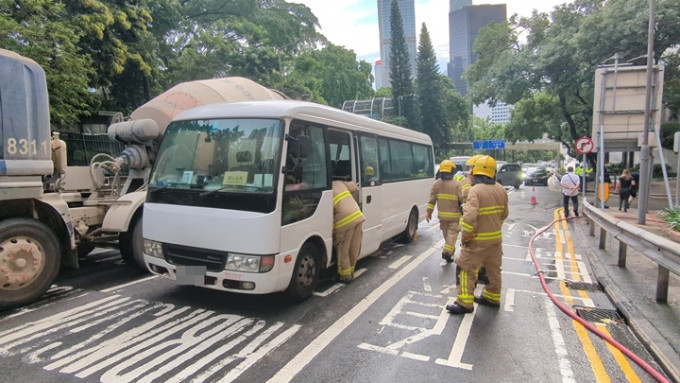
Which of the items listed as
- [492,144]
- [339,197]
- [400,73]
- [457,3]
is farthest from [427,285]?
[457,3]

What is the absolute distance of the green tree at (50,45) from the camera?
10.4 m

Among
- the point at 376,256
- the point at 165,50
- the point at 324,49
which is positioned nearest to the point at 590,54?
the point at 376,256

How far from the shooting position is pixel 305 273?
5109mm

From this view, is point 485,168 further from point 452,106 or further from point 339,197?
point 452,106

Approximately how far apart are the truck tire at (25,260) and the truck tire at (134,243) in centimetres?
109

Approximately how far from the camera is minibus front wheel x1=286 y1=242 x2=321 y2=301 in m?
4.90

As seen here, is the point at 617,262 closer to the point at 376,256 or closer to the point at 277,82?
the point at 376,256

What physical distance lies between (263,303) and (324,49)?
4430 centimetres

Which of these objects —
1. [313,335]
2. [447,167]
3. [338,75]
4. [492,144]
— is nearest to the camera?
[313,335]

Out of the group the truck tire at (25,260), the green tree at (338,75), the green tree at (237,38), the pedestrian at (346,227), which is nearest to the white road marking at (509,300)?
the pedestrian at (346,227)

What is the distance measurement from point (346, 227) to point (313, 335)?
176 centimetres

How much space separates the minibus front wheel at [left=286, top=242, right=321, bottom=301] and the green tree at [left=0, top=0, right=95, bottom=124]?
935cm

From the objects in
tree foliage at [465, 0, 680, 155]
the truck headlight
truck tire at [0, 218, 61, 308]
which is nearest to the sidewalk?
the truck headlight

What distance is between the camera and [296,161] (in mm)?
4766
